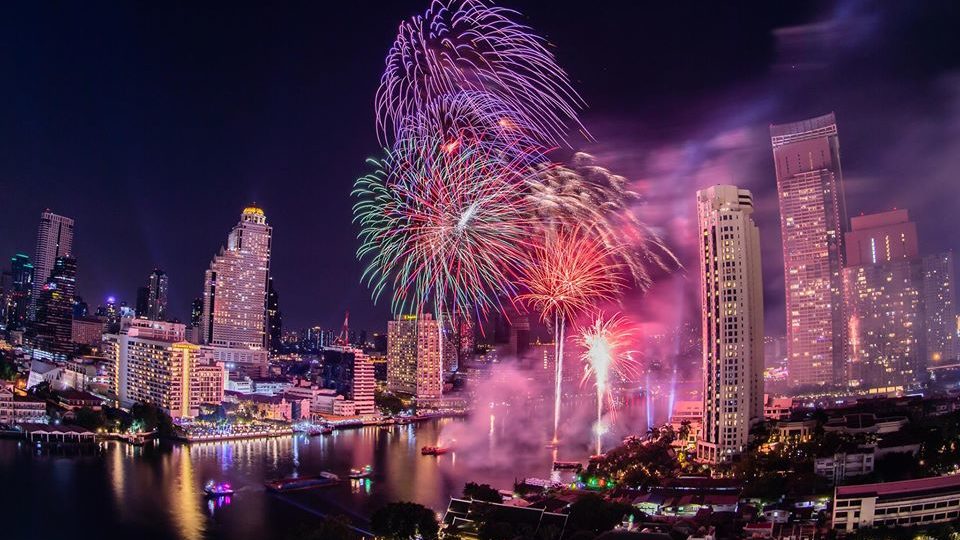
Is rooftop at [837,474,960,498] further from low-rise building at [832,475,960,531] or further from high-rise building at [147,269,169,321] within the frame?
high-rise building at [147,269,169,321]

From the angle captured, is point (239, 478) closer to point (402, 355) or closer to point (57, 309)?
point (402, 355)

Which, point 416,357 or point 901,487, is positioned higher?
point 416,357

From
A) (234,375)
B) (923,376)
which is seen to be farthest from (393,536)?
(234,375)

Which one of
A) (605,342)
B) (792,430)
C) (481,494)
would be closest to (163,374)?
(605,342)

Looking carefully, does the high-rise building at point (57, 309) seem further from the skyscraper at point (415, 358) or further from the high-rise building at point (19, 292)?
the skyscraper at point (415, 358)

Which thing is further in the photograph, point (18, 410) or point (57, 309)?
point (57, 309)

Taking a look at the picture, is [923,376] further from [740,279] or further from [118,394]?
[118,394]
